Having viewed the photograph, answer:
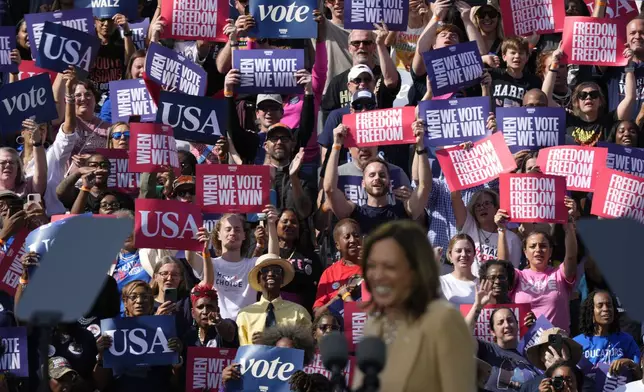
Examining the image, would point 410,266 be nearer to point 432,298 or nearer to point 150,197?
point 432,298

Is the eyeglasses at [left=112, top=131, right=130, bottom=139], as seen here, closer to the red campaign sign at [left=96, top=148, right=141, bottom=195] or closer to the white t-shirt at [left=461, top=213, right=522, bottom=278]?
the red campaign sign at [left=96, top=148, right=141, bottom=195]

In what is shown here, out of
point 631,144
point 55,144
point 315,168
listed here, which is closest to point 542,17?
point 631,144

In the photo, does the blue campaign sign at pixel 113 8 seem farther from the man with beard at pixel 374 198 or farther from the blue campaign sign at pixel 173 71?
the man with beard at pixel 374 198

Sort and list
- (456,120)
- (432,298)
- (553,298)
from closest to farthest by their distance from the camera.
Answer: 1. (432,298)
2. (553,298)
3. (456,120)

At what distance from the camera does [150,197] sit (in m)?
11.8

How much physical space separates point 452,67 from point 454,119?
1.85 ft

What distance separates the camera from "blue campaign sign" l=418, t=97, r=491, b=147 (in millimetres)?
11656

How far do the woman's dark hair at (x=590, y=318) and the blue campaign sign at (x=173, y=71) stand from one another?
11.3 feet

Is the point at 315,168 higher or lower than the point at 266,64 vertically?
lower

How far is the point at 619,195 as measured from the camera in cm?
1141

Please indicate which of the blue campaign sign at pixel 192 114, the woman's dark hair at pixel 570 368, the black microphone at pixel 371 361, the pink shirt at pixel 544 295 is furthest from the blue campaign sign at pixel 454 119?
the black microphone at pixel 371 361

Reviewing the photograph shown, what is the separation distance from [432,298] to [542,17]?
9226 mm

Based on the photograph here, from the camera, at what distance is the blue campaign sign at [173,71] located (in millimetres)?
12188

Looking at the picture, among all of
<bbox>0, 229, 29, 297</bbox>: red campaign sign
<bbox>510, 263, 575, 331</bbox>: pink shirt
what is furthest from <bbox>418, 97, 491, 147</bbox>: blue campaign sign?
<bbox>0, 229, 29, 297</bbox>: red campaign sign
